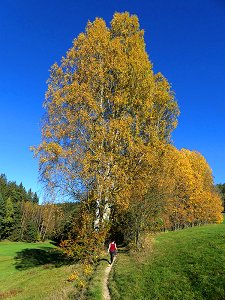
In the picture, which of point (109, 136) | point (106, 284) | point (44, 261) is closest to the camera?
point (106, 284)

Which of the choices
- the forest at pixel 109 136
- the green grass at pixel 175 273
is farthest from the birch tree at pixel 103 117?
the green grass at pixel 175 273

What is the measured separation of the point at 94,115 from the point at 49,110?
351 centimetres

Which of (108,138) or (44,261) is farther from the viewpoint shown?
(44,261)

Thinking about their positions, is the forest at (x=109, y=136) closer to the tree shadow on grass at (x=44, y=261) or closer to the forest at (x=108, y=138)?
the forest at (x=108, y=138)

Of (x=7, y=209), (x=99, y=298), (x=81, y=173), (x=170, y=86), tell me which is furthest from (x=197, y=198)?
(x=7, y=209)

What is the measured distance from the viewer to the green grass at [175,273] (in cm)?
1600

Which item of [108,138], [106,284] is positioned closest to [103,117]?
[108,138]

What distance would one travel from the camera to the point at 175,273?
61.7 ft

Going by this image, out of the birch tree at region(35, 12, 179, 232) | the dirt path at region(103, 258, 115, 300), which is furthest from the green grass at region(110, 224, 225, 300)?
the birch tree at region(35, 12, 179, 232)

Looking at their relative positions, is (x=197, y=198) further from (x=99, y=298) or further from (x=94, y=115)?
(x=99, y=298)

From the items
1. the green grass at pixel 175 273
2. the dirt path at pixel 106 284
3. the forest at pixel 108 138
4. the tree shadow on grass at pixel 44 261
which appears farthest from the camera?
the tree shadow on grass at pixel 44 261

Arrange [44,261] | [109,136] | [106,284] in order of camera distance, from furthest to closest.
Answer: [44,261]
[109,136]
[106,284]

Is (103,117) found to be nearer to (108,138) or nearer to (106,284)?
(108,138)

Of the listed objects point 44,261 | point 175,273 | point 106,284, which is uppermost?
point 44,261
